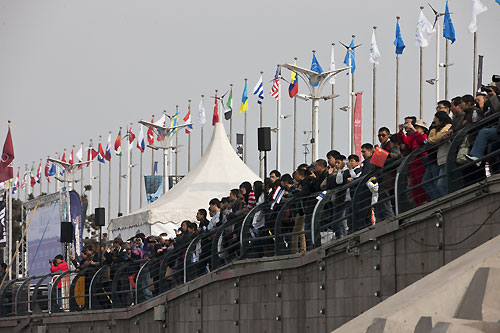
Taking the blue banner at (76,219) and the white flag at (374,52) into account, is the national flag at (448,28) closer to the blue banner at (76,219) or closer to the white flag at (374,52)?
the white flag at (374,52)

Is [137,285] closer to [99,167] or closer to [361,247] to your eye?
[361,247]

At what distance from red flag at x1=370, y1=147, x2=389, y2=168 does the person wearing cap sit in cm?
33

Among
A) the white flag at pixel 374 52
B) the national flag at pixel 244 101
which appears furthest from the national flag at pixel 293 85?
the national flag at pixel 244 101

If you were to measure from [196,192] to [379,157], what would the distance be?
17.8 metres

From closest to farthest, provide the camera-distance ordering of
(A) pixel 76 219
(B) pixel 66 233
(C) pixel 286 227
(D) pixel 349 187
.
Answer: (D) pixel 349 187, (C) pixel 286 227, (B) pixel 66 233, (A) pixel 76 219

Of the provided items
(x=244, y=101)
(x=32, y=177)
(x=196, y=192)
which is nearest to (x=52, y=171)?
(x=32, y=177)

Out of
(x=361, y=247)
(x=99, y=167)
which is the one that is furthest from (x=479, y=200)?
(x=99, y=167)

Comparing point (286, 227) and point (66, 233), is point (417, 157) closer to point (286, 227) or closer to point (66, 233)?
point (286, 227)

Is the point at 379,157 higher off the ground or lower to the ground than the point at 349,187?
higher

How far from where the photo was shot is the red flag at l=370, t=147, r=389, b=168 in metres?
15.4

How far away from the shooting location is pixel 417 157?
14.6 metres

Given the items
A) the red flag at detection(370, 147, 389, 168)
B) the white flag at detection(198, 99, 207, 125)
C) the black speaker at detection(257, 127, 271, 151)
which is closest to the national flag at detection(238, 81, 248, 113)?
the white flag at detection(198, 99, 207, 125)

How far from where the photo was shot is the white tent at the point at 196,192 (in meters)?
32.1

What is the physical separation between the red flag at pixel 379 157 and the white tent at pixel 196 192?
16763mm
